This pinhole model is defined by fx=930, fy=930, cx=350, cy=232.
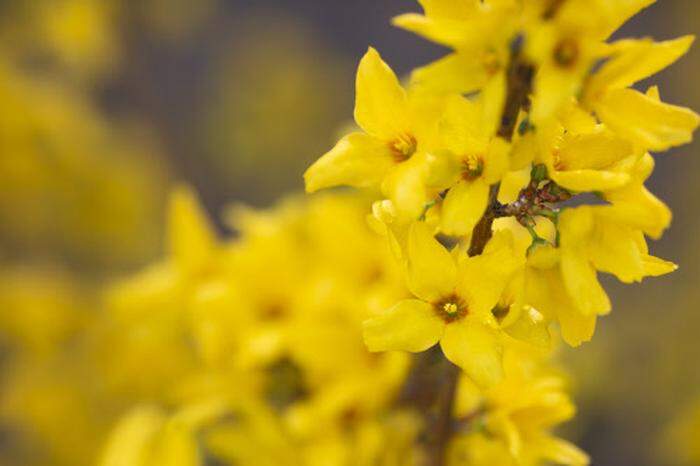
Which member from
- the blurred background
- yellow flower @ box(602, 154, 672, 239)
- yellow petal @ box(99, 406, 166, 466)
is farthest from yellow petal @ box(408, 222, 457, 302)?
the blurred background

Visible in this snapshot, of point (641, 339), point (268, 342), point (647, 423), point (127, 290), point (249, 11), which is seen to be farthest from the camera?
point (249, 11)

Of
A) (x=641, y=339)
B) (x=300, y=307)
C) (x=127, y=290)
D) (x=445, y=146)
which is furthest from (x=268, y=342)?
(x=641, y=339)

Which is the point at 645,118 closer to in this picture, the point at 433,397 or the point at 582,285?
the point at 582,285

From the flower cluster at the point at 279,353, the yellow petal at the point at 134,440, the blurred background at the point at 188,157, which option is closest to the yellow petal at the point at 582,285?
the flower cluster at the point at 279,353

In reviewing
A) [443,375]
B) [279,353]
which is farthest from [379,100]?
[279,353]

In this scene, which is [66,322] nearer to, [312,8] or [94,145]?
[94,145]

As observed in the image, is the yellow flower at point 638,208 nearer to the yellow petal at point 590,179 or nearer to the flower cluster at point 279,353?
the yellow petal at point 590,179

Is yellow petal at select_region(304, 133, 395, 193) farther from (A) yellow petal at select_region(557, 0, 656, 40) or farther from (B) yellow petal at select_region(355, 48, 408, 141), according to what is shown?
(A) yellow petal at select_region(557, 0, 656, 40)
